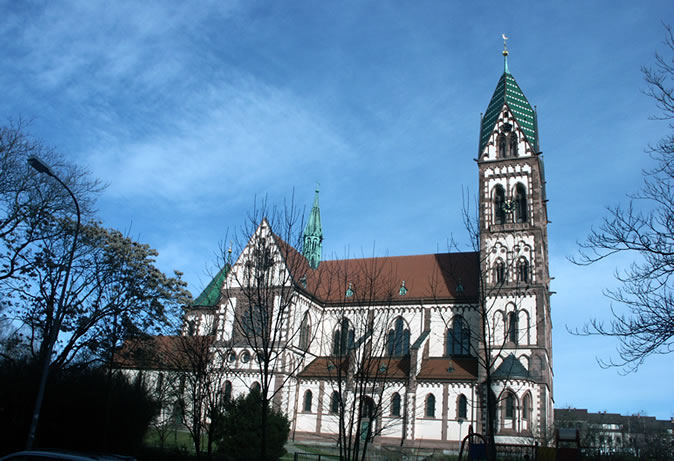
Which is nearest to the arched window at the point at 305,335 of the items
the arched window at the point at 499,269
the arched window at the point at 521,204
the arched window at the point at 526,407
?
the arched window at the point at 499,269

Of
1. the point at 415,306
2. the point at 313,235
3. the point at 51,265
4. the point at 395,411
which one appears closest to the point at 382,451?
the point at 395,411

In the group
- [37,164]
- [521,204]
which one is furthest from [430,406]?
[37,164]

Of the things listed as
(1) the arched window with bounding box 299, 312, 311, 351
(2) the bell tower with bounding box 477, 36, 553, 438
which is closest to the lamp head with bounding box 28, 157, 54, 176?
(2) the bell tower with bounding box 477, 36, 553, 438

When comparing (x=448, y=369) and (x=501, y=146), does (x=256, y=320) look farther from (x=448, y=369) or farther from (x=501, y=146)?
(x=501, y=146)

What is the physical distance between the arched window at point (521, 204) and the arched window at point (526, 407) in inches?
520

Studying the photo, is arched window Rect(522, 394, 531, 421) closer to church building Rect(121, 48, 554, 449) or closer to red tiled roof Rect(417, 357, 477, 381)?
church building Rect(121, 48, 554, 449)

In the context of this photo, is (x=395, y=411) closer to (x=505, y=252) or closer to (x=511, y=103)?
(x=505, y=252)

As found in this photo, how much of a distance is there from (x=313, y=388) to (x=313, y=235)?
20435 mm

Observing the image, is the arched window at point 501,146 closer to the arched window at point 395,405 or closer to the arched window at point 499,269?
the arched window at point 499,269

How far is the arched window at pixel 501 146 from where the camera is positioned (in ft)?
147

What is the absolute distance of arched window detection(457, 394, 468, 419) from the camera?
38281 millimetres

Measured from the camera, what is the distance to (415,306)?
44.7 m

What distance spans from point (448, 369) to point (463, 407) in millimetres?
2841

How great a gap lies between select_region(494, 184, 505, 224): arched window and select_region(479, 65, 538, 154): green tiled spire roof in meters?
3.75
